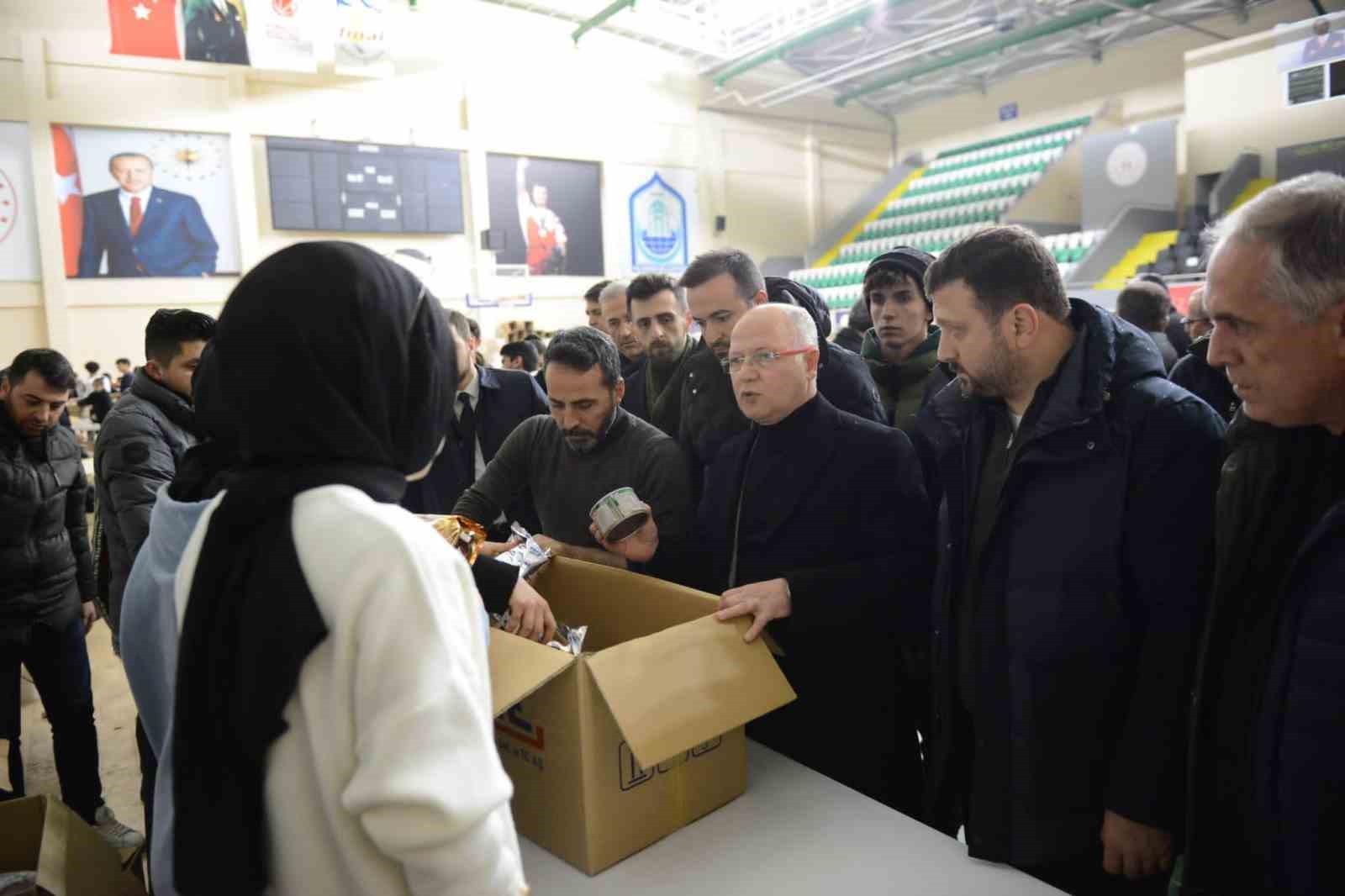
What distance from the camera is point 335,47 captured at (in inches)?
312

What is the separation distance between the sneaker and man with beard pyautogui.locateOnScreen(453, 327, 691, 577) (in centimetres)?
149

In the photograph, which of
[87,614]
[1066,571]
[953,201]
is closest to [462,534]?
[1066,571]

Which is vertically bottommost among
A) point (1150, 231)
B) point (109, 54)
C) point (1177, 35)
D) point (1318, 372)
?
point (1318, 372)

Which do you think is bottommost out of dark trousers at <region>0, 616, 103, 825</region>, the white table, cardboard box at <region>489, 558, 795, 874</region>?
dark trousers at <region>0, 616, 103, 825</region>

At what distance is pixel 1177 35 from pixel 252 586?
1262cm

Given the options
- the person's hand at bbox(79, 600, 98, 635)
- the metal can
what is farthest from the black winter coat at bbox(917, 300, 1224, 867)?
the person's hand at bbox(79, 600, 98, 635)

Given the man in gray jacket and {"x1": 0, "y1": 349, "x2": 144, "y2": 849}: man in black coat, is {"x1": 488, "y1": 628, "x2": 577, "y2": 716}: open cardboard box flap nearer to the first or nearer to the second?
the man in gray jacket

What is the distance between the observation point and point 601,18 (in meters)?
9.32

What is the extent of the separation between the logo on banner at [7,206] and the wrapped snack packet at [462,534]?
8.18 metres

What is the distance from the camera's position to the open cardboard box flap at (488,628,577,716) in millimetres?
1049

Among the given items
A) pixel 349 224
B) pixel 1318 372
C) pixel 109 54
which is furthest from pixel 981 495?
pixel 109 54

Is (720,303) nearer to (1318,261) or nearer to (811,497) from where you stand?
(811,497)

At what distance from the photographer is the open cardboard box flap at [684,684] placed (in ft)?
3.50

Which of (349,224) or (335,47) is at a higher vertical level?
(335,47)
